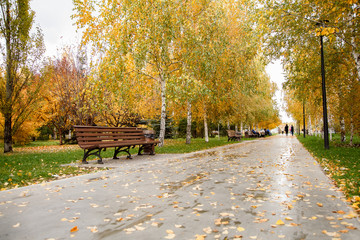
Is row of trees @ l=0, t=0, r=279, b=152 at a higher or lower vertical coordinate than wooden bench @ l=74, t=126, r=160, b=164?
higher

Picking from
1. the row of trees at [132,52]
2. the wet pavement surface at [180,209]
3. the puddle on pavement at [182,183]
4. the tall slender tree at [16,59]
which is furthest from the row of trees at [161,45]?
the wet pavement surface at [180,209]

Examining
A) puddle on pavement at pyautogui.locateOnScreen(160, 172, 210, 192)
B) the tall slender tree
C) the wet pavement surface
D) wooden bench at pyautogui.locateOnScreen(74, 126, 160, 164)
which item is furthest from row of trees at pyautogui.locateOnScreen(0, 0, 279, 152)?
the wet pavement surface

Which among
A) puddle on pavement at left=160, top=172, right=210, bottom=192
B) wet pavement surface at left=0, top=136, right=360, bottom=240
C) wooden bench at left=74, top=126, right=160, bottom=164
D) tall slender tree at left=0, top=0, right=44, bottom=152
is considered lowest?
wet pavement surface at left=0, top=136, right=360, bottom=240

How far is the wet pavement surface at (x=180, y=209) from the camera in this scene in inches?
126

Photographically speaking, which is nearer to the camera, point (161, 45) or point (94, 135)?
point (94, 135)

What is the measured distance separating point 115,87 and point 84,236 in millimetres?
13349

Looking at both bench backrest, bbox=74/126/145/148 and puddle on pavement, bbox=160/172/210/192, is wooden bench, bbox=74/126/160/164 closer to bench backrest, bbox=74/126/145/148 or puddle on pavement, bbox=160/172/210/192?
bench backrest, bbox=74/126/145/148

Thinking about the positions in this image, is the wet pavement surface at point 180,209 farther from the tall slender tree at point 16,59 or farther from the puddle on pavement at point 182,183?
the tall slender tree at point 16,59

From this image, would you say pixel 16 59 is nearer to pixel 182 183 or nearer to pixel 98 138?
pixel 98 138

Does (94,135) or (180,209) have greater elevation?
(94,135)

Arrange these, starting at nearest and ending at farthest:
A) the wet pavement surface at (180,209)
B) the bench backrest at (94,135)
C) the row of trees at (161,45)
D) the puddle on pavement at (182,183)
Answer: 1. the wet pavement surface at (180,209)
2. the puddle on pavement at (182,183)
3. the bench backrest at (94,135)
4. the row of trees at (161,45)

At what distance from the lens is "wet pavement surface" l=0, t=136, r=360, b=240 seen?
Result: 10.5ft

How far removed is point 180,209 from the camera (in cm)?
408

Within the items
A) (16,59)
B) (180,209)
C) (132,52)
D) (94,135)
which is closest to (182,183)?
(180,209)
